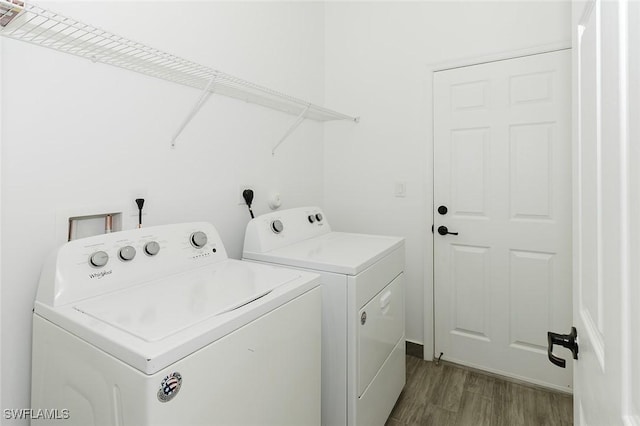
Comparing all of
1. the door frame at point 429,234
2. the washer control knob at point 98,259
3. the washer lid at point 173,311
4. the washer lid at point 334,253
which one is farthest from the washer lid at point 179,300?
the door frame at point 429,234

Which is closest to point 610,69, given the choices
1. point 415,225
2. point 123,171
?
point 123,171

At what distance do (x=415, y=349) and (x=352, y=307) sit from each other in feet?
4.39

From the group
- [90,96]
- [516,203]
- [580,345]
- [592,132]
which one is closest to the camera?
[592,132]

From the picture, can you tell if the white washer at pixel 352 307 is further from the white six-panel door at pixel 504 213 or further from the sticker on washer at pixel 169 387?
the sticker on washer at pixel 169 387

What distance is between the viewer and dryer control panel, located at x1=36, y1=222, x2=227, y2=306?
0.98 metres

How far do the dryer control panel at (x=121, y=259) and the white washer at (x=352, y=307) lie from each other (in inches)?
13.4

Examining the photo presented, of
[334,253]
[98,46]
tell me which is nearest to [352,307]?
[334,253]

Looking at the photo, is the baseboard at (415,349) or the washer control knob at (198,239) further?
the baseboard at (415,349)

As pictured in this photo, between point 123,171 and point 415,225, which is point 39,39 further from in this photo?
point 415,225

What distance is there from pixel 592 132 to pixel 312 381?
3.65 feet

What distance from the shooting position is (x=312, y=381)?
1.22m

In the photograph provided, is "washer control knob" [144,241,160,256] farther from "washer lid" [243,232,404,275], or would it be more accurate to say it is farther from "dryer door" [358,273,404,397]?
"dryer door" [358,273,404,397]

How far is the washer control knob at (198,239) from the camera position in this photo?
1358 mm

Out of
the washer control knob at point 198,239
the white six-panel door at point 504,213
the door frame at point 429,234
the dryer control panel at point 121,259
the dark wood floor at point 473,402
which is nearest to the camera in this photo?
the dryer control panel at point 121,259
